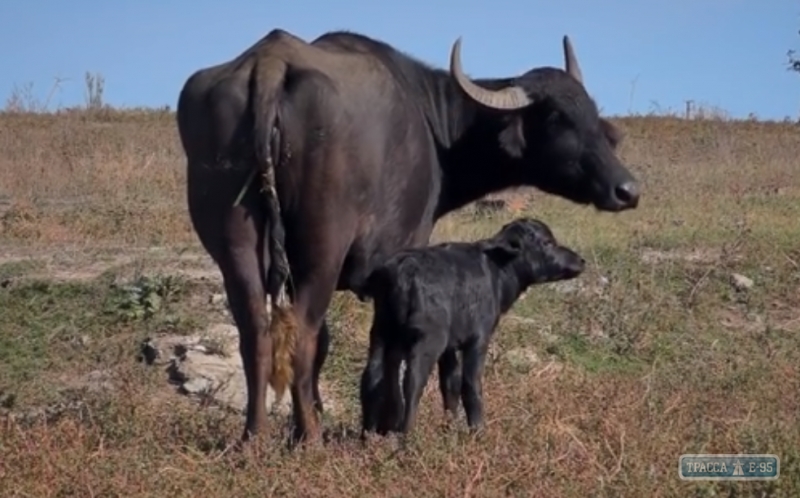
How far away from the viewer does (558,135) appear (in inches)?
342

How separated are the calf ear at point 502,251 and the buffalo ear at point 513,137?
1068 mm

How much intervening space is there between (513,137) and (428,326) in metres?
2.05

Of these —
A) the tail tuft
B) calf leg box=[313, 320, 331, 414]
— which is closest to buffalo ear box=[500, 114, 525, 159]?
calf leg box=[313, 320, 331, 414]

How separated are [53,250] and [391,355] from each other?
6.41m

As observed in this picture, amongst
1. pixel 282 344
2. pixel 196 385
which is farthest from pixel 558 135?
pixel 196 385

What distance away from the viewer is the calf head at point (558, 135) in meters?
8.62

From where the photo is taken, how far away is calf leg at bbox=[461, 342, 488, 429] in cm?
727

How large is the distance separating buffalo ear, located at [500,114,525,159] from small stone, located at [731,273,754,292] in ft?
12.0

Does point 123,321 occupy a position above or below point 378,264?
below

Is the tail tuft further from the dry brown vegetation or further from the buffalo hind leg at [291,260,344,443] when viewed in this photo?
the dry brown vegetation

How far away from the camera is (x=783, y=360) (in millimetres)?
9836

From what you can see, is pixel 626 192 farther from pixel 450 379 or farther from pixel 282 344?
pixel 282 344

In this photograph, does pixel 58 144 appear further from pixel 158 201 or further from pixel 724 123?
pixel 724 123

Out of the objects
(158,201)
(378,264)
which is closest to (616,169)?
(378,264)
